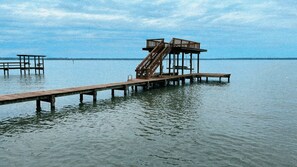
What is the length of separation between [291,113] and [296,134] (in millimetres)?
5240

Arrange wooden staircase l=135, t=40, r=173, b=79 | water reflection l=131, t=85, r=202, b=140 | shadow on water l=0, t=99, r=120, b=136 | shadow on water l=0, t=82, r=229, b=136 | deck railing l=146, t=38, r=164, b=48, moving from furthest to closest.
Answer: deck railing l=146, t=38, r=164, b=48
wooden staircase l=135, t=40, r=173, b=79
shadow on water l=0, t=82, r=229, b=136
shadow on water l=0, t=99, r=120, b=136
water reflection l=131, t=85, r=202, b=140

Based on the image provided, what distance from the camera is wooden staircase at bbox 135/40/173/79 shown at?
2967cm

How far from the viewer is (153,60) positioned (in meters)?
30.9

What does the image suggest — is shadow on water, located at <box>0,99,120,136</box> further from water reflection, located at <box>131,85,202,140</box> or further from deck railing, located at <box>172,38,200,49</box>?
deck railing, located at <box>172,38,200,49</box>

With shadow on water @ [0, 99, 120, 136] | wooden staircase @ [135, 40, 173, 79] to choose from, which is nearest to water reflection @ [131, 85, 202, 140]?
shadow on water @ [0, 99, 120, 136]

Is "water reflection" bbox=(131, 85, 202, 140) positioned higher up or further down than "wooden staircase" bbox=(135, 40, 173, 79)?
further down

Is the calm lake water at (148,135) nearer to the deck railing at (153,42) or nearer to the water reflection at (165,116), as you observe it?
the water reflection at (165,116)

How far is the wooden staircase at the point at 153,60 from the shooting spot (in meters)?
29.7

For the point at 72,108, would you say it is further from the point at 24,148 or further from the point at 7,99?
the point at 24,148

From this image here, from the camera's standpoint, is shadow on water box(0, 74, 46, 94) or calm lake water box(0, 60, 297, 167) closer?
calm lake water box(0, 60, 297, 167)

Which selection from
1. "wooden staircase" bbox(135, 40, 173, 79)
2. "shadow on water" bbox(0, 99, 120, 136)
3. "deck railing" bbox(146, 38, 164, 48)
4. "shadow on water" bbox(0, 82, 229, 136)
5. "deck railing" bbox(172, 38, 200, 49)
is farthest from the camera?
"deck railing" bbox(172, 38, 200, 49)

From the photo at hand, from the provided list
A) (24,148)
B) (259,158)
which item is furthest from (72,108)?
(259,158)

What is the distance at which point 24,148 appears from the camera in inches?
392

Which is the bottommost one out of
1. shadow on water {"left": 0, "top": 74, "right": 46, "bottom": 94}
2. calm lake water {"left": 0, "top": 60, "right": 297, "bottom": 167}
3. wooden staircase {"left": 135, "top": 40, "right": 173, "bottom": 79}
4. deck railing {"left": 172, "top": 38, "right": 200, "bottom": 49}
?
calm lake water {"left": 0, "top": 60, "right": 297, "bottom": 167}
